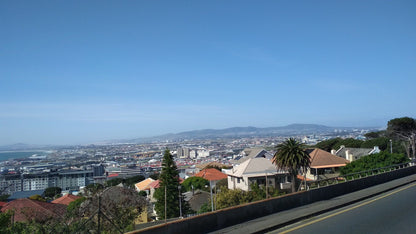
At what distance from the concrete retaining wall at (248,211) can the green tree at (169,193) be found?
65.5 feet

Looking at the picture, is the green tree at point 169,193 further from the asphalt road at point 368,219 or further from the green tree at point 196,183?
the asphalt road at point 368,219

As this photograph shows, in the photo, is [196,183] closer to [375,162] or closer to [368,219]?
[375,162]

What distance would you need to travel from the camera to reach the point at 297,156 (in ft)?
98.2

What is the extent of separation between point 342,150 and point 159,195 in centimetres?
4619

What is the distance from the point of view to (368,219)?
11.2 meters

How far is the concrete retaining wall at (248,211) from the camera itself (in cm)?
881

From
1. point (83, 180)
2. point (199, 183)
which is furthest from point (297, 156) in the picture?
point (83, 180)

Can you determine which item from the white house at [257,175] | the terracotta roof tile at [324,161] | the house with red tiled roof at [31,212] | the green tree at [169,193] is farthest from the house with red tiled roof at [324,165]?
the house with red tiled roof at [31,212]

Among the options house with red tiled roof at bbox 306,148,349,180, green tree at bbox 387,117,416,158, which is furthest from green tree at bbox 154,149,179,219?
green tree at bbox 387,117,416,158

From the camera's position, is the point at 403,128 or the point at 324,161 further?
the point at 403,128

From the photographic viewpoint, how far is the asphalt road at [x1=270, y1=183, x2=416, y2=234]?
9867 mm

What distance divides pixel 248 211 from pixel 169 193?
2795cm

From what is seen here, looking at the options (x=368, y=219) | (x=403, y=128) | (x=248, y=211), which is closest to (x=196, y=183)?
(x=403, y=128)

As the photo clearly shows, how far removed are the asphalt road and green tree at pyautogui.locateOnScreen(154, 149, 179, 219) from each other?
73.3ft
